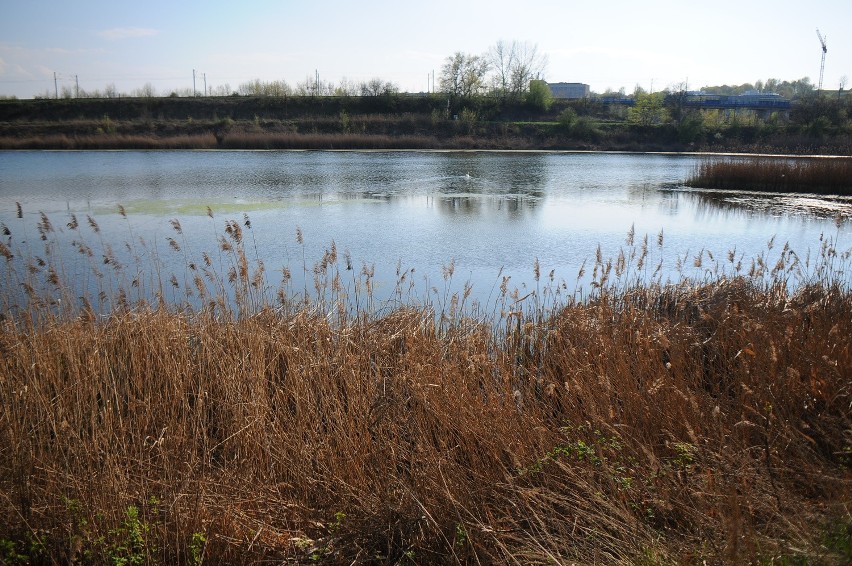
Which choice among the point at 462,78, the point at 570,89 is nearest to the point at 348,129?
the point at 462,78

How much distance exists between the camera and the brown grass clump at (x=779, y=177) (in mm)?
21033

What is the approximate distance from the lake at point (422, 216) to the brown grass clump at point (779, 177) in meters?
1.33

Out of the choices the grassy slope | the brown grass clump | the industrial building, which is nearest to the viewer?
the brown grass clump

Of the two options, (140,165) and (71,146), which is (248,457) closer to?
(140,165)

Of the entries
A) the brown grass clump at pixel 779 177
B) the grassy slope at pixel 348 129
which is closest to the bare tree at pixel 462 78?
the grassy slope at pixel 348 129

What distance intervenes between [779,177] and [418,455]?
22.2 meters

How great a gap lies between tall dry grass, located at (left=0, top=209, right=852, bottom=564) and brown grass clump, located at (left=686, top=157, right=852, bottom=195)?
59.5 feet

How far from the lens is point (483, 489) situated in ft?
11.4

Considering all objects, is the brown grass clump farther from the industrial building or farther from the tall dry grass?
the industrial building

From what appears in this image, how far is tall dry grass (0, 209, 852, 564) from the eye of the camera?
3098 millimetres

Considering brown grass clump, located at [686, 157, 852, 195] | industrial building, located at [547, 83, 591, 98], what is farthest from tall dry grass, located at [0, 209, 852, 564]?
industrial building, located at [547, 83, 591, 98]

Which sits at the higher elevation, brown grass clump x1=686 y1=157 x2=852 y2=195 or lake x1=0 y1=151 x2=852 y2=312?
brown grass clump x1=686 y1=157 x2=852 y2=195

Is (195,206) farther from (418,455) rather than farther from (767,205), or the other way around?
(767,205)

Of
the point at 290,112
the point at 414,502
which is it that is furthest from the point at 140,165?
the point at 290,112
